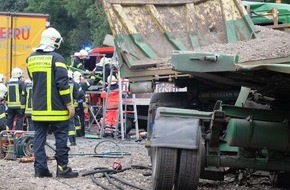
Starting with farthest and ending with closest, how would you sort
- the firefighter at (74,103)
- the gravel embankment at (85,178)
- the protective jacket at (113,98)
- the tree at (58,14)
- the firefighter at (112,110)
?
1. the tree at (58,14)
2. the protective jacket at (113,98)
3. the firefighter at (112,110)
4. the firefighter at (74,103)
5. the gravel embankment at (85,178)

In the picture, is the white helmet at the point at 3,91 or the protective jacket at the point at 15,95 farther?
the protective jacket at the point at 15,95

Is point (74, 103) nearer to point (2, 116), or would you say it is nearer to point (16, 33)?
point (2, 116)

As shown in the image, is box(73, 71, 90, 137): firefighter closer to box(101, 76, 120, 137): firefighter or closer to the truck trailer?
box(101, 76, 120, 137): firefighter

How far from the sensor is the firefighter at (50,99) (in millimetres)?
8742

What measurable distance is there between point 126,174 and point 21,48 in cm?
1183

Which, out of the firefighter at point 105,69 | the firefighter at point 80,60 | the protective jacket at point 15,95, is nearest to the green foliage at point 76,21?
the firefighter at point 80,60

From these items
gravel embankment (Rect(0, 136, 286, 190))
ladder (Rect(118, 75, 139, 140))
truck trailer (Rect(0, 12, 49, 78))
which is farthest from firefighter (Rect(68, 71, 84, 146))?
truck trailer (Rect(0, 12, 49, 78))

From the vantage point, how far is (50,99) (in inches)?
344

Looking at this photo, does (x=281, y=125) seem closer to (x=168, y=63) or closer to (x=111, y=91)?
(x=168, y=63)

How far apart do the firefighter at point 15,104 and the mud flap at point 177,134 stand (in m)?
9.25

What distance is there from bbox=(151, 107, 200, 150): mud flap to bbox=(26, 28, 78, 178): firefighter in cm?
228

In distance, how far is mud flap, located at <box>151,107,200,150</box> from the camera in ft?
21.8

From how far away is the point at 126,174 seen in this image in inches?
364

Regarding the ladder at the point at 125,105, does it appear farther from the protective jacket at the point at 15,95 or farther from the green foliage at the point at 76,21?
the green foliage at the point at 76,21
